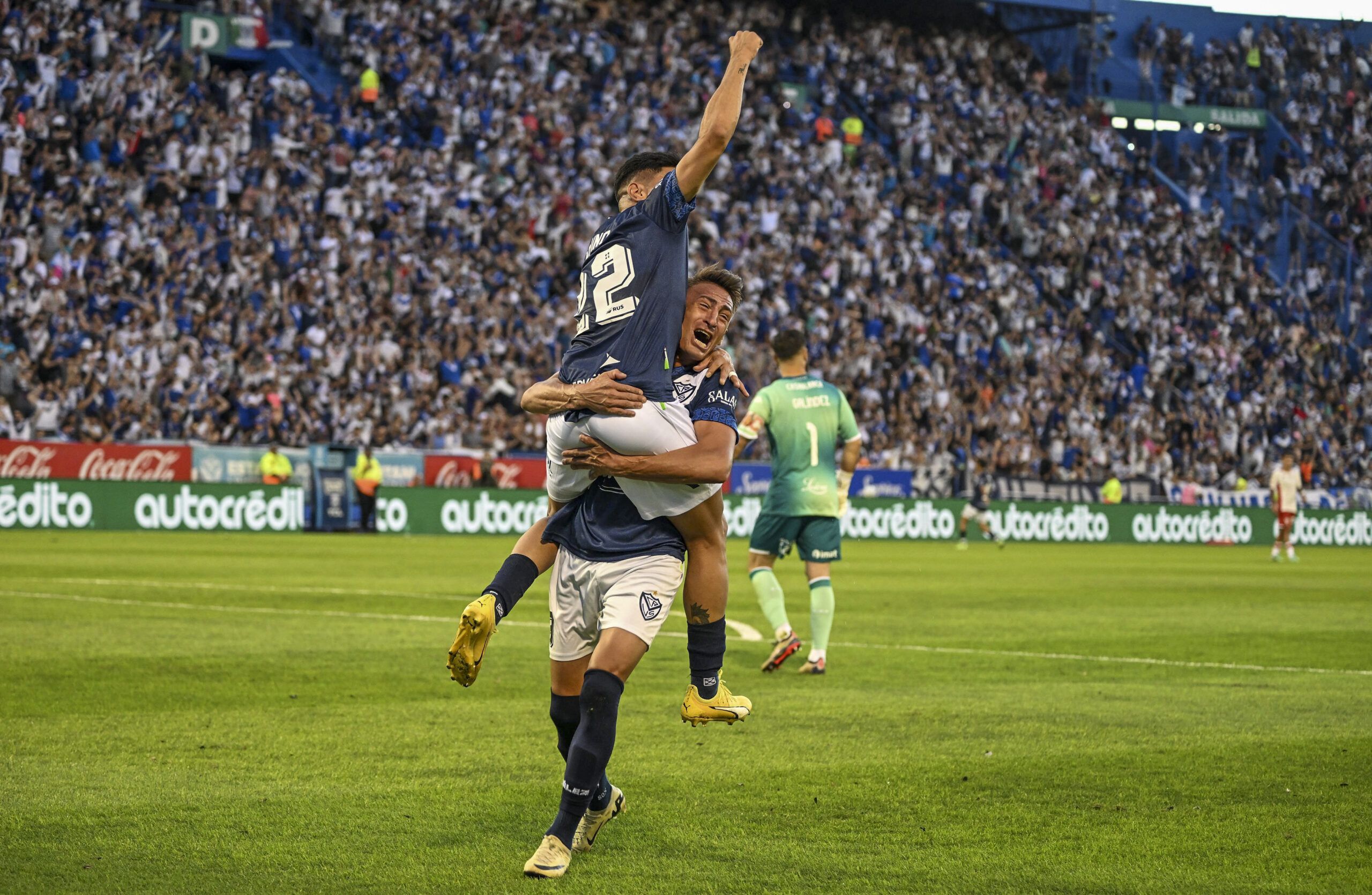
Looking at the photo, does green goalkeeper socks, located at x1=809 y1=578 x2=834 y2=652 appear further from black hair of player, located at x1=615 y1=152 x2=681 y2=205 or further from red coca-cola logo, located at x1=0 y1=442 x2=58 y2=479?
red coca-cola logo, located at x1=0 y1=442 x2=58 y2=479

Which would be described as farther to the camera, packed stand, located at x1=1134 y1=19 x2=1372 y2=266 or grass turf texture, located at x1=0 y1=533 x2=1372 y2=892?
packed stand, located at x1=1134 y1=19 x2=1372 y2=266

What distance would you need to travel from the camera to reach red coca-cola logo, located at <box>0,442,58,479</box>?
91.0 feet

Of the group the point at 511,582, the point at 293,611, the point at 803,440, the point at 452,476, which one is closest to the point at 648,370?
the point at 511,582

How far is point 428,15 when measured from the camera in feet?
123

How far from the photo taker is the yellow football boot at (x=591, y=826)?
543 cm

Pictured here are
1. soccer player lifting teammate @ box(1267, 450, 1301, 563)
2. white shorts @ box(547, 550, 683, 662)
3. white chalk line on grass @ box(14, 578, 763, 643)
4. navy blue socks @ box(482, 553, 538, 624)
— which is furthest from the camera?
soccer player lifting teammate @ box(1267, 450, 1301, 563)

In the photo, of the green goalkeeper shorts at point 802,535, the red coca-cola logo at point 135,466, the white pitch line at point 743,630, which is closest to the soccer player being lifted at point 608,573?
the green goalkeeper shorts at point 802,535

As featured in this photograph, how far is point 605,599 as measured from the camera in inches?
209

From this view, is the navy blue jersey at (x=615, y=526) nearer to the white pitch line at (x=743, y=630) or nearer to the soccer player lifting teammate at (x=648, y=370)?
the soccer player lifting teammate at (x=648, y=370)

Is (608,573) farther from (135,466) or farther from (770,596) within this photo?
(135,466)

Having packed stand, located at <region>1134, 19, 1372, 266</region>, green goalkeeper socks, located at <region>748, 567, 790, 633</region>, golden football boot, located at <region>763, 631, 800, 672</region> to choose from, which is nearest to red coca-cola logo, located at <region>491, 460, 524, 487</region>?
green goalkeeper socks, located at <region>748, 567, 790, 633</region>

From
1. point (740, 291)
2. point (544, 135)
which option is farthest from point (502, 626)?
point (544, 135)

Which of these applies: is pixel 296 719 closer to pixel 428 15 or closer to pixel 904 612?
pixel 904 612

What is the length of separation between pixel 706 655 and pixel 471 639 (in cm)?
86
